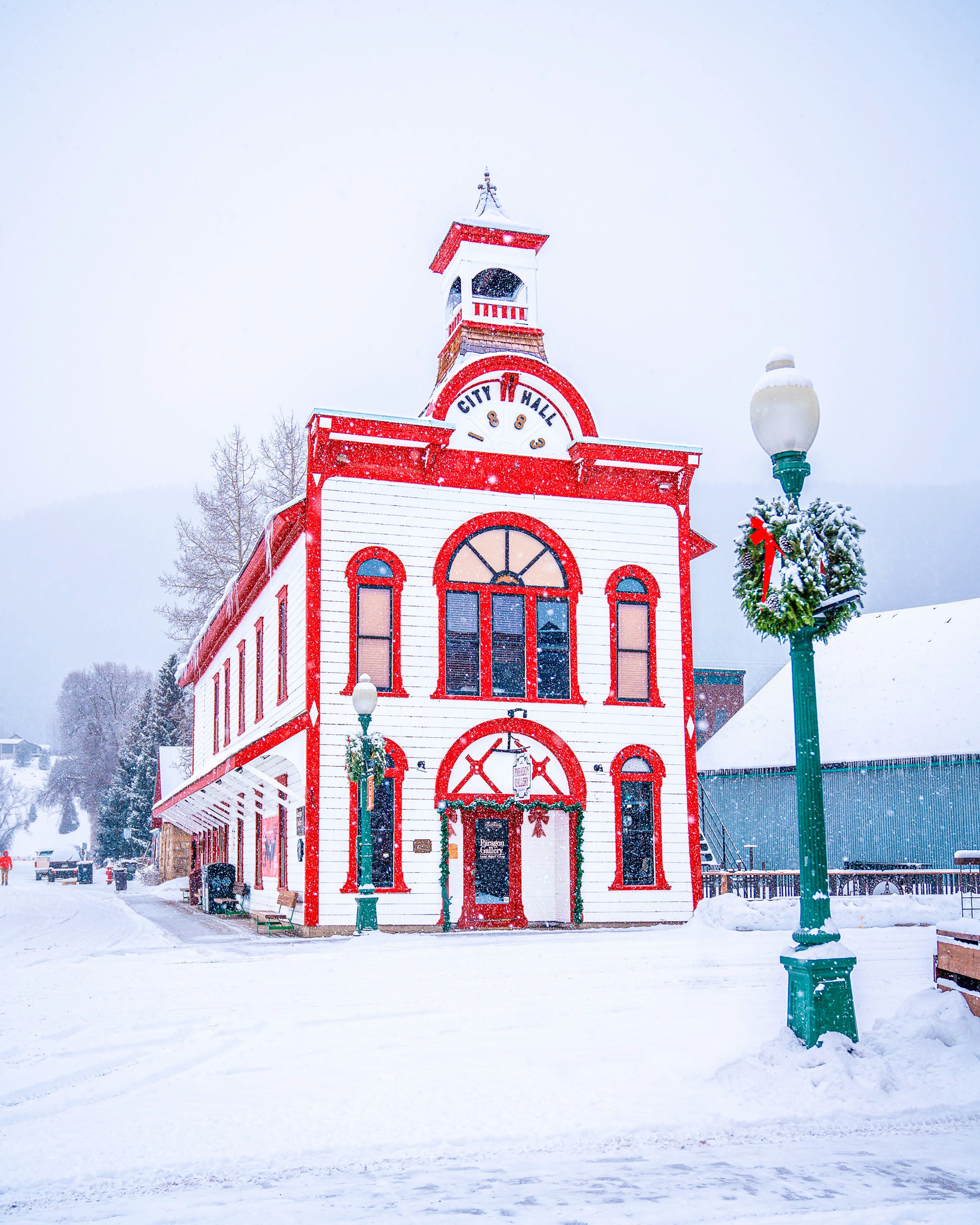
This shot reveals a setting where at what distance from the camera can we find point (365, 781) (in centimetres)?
1836

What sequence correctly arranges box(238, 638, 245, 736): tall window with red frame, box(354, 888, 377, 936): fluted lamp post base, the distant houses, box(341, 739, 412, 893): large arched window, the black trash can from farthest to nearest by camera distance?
box(238, 638, 245, 736): tall window with red frame, the distant houses, the black trash can, box(341, 739, 412, 893): large arched window, box(354, 888, 377, 936): fluted lamp post base

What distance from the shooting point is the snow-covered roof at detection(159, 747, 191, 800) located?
154 feet

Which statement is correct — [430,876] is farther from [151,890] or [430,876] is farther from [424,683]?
[151,890]

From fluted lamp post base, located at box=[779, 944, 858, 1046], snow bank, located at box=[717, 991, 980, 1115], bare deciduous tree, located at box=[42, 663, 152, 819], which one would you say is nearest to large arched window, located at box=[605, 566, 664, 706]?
snow bank, located at box=[717, 991, 980, 1115]

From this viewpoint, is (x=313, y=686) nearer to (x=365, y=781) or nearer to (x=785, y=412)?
(x=365, y=781)

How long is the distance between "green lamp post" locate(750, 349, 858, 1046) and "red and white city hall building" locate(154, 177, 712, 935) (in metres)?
12.8

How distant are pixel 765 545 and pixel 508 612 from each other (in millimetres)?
13550

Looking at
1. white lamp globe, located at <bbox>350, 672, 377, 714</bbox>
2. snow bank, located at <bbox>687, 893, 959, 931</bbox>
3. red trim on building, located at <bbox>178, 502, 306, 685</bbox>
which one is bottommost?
snow bank, located at <bbox>687, 893, 959, 931</bbox>

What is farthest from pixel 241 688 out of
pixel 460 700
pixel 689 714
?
pixel 689 714

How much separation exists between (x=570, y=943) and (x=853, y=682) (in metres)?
18.8

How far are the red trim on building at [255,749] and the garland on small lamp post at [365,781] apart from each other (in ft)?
6.08

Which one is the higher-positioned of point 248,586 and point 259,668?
point 248,586

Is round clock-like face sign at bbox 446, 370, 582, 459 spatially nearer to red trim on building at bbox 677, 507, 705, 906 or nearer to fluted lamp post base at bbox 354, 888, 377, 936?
red trim on building at bbox 677, 507, 705, 906

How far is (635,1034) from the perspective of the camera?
9.00 meters
